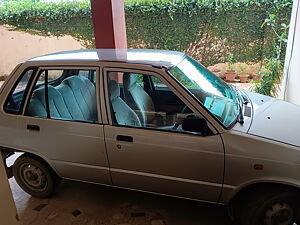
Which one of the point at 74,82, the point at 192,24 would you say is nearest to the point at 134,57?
the point at 74,82

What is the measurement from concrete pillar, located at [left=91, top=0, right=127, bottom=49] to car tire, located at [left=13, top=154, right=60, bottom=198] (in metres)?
2.53

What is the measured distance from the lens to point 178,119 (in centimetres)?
231

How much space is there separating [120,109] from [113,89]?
205 millimetres

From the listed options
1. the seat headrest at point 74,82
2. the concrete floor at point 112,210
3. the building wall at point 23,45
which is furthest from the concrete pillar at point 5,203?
the building wall at point 23,45

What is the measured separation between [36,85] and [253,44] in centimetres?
600

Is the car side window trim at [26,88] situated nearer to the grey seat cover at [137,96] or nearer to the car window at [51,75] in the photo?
the car window at [51,75]

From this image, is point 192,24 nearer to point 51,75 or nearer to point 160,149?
point 51,75

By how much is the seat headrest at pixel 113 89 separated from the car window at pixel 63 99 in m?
0.18

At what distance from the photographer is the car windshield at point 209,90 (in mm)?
2242

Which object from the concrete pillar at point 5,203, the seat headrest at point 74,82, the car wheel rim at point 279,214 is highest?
the seat headrest at point 74,82

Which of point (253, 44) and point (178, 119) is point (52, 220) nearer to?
point (178, 119)

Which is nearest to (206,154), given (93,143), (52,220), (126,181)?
(126,181)

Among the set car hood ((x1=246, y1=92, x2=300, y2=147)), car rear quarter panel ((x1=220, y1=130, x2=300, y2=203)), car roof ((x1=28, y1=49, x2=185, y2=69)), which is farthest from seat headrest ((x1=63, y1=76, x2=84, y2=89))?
car hood ((x1=246, y1=92, x2=300, y2=147))

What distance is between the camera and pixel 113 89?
8.19ft
